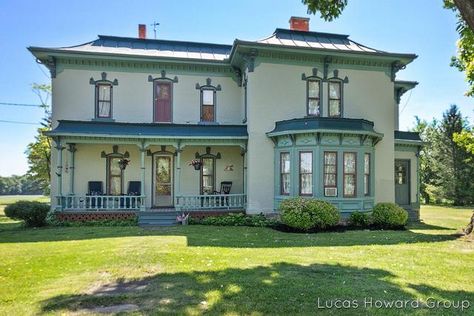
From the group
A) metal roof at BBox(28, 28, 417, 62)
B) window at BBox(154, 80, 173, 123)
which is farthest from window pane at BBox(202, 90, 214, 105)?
window at BBox(154, 80, 173, 123)

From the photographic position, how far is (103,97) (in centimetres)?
1705

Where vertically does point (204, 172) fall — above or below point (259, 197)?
above

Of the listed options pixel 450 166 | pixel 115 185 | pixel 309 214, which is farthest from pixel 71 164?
pixel 450 166

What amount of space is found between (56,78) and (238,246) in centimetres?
1246

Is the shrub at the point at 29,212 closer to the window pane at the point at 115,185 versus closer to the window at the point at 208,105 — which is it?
the window pane at the point at 115,185

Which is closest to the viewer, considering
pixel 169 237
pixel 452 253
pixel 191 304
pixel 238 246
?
pixel 191 304

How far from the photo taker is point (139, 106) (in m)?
17.2

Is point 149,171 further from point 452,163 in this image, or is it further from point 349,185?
point 452,163

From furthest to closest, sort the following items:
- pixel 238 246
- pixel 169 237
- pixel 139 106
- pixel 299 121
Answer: pixel 139 106 → pixel 299 121 → pixel 169 237 → pixel 238 246

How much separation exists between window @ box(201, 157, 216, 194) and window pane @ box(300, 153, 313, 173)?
15.7 feet

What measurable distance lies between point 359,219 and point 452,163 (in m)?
22.8

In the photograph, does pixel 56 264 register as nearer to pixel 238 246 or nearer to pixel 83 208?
pixel 238 246

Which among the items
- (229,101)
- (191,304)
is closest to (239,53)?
(229,101)

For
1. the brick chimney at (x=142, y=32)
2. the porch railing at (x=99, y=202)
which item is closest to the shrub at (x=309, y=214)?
the porch railing at (x=99, y=202)
